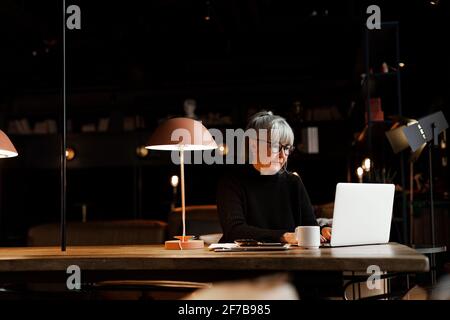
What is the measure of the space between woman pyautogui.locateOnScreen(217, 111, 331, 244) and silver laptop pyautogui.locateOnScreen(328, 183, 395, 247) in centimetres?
52

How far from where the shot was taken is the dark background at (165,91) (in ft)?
25.6

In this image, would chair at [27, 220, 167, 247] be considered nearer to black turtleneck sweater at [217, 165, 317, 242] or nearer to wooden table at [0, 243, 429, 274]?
black turtleneck sweater at [217, 165, 317, 242]

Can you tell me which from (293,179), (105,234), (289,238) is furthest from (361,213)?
(105,234)

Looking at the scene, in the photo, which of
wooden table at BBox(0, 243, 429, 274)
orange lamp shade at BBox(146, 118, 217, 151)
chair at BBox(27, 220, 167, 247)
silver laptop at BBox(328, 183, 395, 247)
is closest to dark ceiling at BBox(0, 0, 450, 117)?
chair at BBox(27, 220, 167, 247)

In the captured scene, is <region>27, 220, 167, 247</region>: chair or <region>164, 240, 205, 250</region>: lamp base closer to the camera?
<region>164, 240, 205, 250</region>: lamp base

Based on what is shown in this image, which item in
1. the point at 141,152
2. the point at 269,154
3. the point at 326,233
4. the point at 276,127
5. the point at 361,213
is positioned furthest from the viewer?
the point at 141,152

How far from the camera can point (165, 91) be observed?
919 centimetres

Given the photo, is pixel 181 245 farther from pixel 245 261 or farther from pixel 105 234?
pixel 105 234

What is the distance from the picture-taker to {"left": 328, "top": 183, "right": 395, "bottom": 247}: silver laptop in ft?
6.76

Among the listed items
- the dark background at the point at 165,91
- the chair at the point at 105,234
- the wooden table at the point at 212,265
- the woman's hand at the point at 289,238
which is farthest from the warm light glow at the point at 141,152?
the wooden table at the point at 212,265

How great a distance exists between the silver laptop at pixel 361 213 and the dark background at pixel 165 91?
17.6 ft

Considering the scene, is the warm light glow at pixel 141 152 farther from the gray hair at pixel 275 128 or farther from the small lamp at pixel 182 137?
the small lamp at pixel 182 137

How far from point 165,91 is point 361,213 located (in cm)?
733
